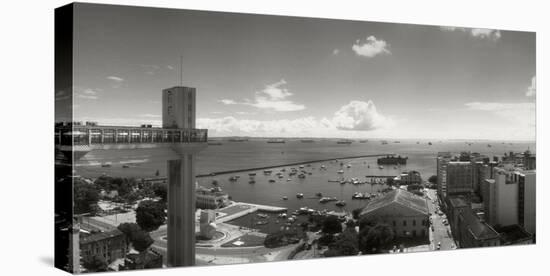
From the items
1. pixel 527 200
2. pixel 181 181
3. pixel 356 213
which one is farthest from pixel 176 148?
pixel 527 200

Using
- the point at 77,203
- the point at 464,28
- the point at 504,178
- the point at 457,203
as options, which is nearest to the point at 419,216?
the point at 457,203

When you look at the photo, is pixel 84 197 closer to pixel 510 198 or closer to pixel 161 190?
pixel 161 190

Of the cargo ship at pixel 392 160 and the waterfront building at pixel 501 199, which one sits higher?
the cargo ship at pixel 392 160

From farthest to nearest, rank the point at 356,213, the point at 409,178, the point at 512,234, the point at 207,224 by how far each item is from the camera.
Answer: the point at 512,234, the point at 409,178, the point at 356,213, the point at 207,224

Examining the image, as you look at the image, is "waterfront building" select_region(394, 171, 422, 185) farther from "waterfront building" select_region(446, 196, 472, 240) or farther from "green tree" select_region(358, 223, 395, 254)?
"green tree" select_region(358, 223, 395, 254)

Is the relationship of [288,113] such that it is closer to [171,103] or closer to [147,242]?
[171,103]

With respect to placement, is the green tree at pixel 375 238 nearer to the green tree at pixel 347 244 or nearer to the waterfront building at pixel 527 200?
the green tree at pixel 347 244

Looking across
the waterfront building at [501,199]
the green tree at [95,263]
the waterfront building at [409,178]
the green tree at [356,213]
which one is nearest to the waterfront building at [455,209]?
the waterfront building at [501,199]
